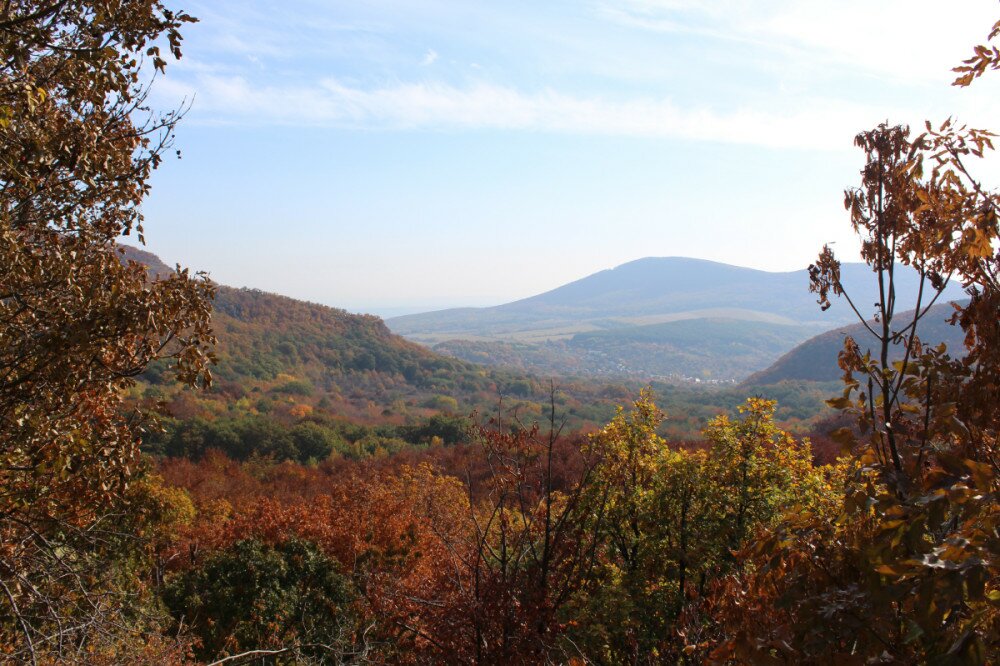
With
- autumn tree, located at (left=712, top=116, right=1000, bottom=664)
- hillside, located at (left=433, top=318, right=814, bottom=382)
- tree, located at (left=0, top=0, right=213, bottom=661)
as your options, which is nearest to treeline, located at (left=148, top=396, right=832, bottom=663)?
autumn tree, located at (left=712, top=116, right=1000, bottom=664)

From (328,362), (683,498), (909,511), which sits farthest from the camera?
(328,362)

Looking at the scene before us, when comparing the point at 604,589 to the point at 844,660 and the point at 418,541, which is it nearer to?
the point at 844,660

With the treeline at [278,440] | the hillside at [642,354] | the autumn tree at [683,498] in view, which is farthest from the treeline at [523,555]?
the hillside at [642,354]

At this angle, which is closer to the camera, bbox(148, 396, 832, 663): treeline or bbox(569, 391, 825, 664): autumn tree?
bbox(148, 396, 832, 663): treeline

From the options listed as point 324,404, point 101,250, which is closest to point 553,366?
point 324,404

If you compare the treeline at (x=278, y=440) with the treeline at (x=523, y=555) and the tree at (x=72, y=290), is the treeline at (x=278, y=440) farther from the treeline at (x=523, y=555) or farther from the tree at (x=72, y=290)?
the tree at (x=72, y=290)

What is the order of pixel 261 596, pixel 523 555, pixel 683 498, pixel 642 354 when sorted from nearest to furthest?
1. pixel 523 555
2. pixel 683 498
3. pixel 261 596
4. pixel 642 354

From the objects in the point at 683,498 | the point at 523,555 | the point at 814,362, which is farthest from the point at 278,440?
the point at 814,362

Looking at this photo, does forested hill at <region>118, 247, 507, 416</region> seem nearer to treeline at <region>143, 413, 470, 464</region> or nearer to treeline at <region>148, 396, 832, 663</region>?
treeline at <region>143, 413, 470, 464</region>

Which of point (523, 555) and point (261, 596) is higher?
point (523, 555)

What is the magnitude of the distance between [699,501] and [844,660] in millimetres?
7440

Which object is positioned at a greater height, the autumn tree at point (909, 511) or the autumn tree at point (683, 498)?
the autumn tree at point (909, 511)

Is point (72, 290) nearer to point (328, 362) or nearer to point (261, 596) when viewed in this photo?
point (261, 596)

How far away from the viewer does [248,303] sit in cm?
9312
